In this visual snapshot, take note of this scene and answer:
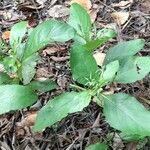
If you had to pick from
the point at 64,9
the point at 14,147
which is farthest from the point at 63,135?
the point at 64,9

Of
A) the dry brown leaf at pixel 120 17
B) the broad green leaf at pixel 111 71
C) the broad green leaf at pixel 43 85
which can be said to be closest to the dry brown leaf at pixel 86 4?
the dry brown leaf at pixel 120 17

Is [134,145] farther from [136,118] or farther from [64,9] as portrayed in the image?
[64,9]

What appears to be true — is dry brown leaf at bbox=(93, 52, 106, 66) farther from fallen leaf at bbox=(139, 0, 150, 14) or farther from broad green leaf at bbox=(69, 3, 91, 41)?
fallen leaf at bbox=(139, 0, 150, 14)

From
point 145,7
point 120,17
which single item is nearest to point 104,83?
point 120,17

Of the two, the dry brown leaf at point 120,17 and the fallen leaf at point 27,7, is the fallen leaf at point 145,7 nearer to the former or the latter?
the dry brown leaf at point 120,17

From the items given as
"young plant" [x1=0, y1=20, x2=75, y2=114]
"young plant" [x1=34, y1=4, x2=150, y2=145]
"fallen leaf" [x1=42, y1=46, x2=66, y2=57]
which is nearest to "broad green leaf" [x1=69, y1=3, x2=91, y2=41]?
"young plant" [x1=34, y1=4, x2=150, y2=145]
